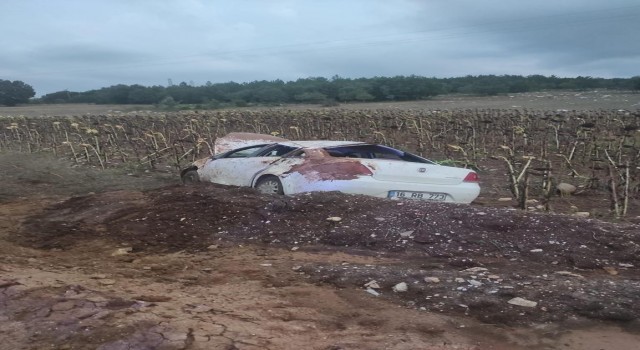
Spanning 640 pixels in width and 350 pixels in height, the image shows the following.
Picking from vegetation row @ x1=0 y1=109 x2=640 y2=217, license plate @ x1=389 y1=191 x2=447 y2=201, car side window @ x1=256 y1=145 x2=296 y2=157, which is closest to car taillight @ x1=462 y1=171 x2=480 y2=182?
license plate @ x1=389 y1=191 x2=447 y2=201

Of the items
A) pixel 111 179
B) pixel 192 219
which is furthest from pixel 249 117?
pixel 192 219

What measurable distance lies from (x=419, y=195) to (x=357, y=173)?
35.3 inches

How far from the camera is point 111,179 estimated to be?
42.8 feet

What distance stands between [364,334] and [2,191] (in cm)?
961

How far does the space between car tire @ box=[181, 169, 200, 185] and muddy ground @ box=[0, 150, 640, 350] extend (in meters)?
1.86

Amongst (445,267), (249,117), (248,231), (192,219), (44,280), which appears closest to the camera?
(44,280)

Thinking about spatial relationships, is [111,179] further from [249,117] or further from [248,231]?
[249,117]

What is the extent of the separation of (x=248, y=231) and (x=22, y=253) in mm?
2467

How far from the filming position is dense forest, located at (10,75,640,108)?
59.7 meters

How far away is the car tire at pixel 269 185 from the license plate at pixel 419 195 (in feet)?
5.46

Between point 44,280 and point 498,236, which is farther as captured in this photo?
point 498,236

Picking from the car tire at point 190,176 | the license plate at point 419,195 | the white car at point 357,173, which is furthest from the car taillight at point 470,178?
the car tire at point 190,176

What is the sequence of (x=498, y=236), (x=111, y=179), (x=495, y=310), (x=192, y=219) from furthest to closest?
(x=111, y=179), (x=192, y=219), (x=498, y=236), (x=495, y=310)

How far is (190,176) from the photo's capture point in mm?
10961
